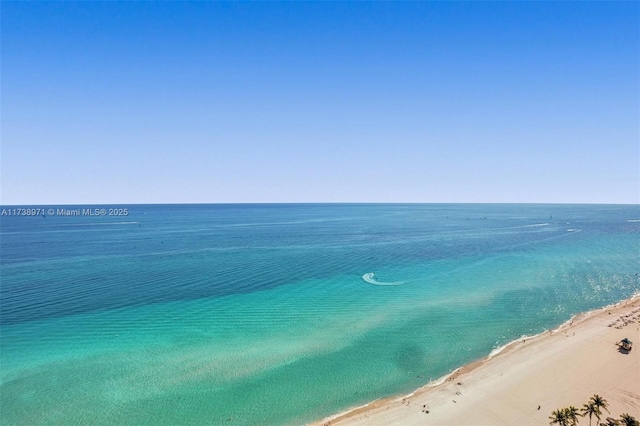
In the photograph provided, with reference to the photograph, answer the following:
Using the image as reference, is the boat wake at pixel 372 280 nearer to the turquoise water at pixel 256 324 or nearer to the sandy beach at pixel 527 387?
the turquoise water at pixel 256 324

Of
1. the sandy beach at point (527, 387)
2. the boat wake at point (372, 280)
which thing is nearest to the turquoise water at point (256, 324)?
the boat wake at point (372, 280)

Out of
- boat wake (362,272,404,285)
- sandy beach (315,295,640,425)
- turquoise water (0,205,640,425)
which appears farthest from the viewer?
boat wake (362,272,404,285)

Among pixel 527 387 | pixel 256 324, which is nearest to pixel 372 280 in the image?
pixel 256 324

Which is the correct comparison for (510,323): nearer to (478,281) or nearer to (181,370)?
(478,281)

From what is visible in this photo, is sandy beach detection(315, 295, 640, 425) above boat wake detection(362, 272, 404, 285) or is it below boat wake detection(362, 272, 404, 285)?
below

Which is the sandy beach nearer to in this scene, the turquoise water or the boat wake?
the turquoise water

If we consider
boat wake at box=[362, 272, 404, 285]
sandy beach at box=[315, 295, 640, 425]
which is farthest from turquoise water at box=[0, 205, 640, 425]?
sandy beach at box=[315, 295, 640, 425]

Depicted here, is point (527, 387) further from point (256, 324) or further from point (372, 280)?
point (372, 280)
